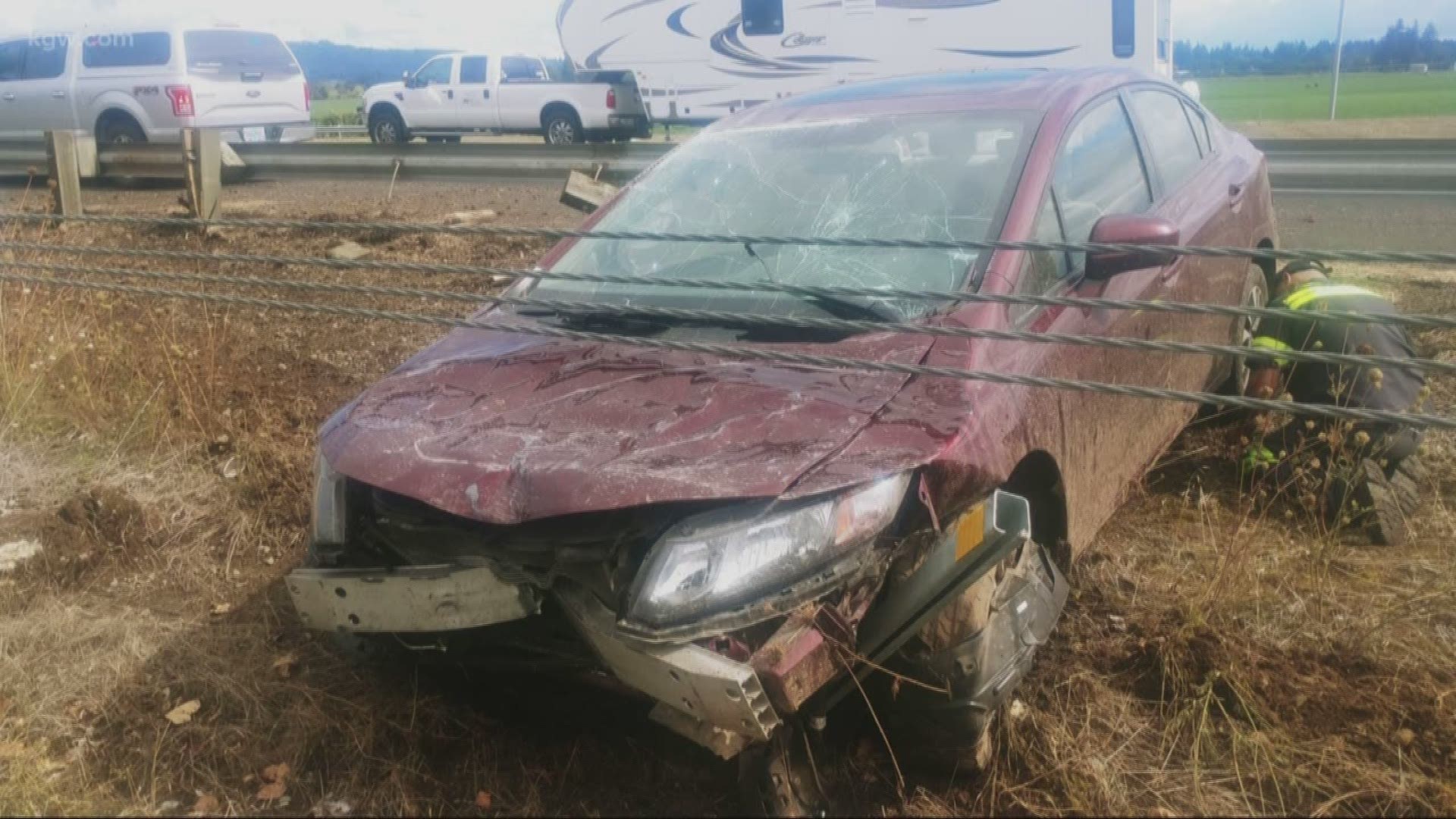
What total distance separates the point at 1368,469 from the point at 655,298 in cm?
250

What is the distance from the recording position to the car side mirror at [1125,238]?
129 inches

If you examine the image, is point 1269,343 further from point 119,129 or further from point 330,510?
point 119,129

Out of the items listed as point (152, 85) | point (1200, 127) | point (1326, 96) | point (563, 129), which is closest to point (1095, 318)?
point (1200, 127)

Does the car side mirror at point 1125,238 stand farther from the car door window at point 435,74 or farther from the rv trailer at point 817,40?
the car door window at point 435,74

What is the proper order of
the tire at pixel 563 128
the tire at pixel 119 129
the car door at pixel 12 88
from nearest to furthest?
the tire at pixel 119 129
the car door at pixel 12 88
the tire at pixel 563 128

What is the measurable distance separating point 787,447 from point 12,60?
18.1 meters

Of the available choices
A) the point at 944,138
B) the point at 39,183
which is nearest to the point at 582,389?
the point at 944,138

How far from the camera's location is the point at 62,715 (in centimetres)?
365

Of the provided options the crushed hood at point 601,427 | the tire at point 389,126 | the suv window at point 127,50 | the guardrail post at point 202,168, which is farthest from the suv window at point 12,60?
the crushed hood at point 601,427

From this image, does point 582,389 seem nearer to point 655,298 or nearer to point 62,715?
point 655,298

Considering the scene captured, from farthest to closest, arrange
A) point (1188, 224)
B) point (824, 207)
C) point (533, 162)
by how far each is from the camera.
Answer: point (533, 162), point (1188, 224), point (824, 207)

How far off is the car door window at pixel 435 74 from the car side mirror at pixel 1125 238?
2062 centimetres

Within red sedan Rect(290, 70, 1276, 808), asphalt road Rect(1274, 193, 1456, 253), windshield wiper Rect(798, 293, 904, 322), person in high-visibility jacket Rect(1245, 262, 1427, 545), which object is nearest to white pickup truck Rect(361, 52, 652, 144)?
asphalt road Rect(1274, 193, 1456, 253)

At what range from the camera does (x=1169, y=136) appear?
4715 millimetres
